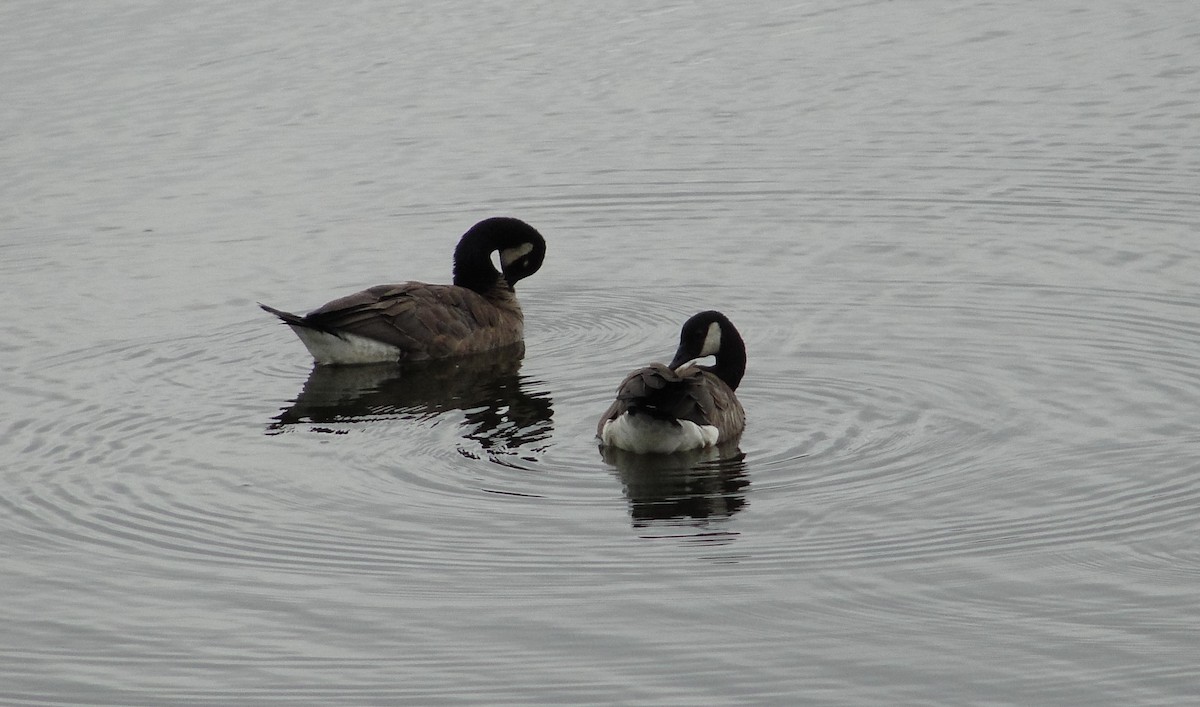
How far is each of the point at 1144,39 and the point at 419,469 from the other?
15.9m

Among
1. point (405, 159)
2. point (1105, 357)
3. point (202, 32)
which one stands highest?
point (202, 32)

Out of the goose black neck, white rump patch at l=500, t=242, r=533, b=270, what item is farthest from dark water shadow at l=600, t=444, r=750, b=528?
white rump patch at l=500, t=242, r=533, b=270

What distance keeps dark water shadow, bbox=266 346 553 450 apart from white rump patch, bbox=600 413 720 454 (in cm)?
89

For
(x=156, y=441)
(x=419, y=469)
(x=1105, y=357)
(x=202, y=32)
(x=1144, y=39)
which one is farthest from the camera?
(x=202, y=32)

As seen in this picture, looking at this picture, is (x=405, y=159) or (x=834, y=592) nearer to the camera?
(x=834, y=592)

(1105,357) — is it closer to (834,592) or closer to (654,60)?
(834,592)

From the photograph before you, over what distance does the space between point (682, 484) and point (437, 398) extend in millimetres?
3284

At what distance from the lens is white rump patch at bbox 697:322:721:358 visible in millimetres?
12328

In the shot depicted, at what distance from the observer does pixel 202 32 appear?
2811 centimetres

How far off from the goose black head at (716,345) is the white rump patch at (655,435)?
1066mm

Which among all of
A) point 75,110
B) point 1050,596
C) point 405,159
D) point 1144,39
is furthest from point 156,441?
point 1144,39

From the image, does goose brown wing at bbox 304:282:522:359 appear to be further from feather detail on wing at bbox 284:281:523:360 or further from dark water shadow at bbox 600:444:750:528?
dark water shadow at bbox 600:444:750:528

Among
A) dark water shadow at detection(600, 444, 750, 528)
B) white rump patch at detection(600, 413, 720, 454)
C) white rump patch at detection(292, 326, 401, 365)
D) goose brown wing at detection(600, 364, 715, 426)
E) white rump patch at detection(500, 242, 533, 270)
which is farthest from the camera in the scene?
white rump patch at detection(500, 242, 533, 270)

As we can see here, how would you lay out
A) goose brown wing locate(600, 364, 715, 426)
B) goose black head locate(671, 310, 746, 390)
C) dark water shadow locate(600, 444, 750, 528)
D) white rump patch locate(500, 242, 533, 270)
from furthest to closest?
white rump patch locate(500, 242, 533, 270)
goose black head locate(671, 310, 746, 390)
goose brown wing locate(600, 364, 715, 426)
dark water shadow locate(600, 444, 750, 528)
